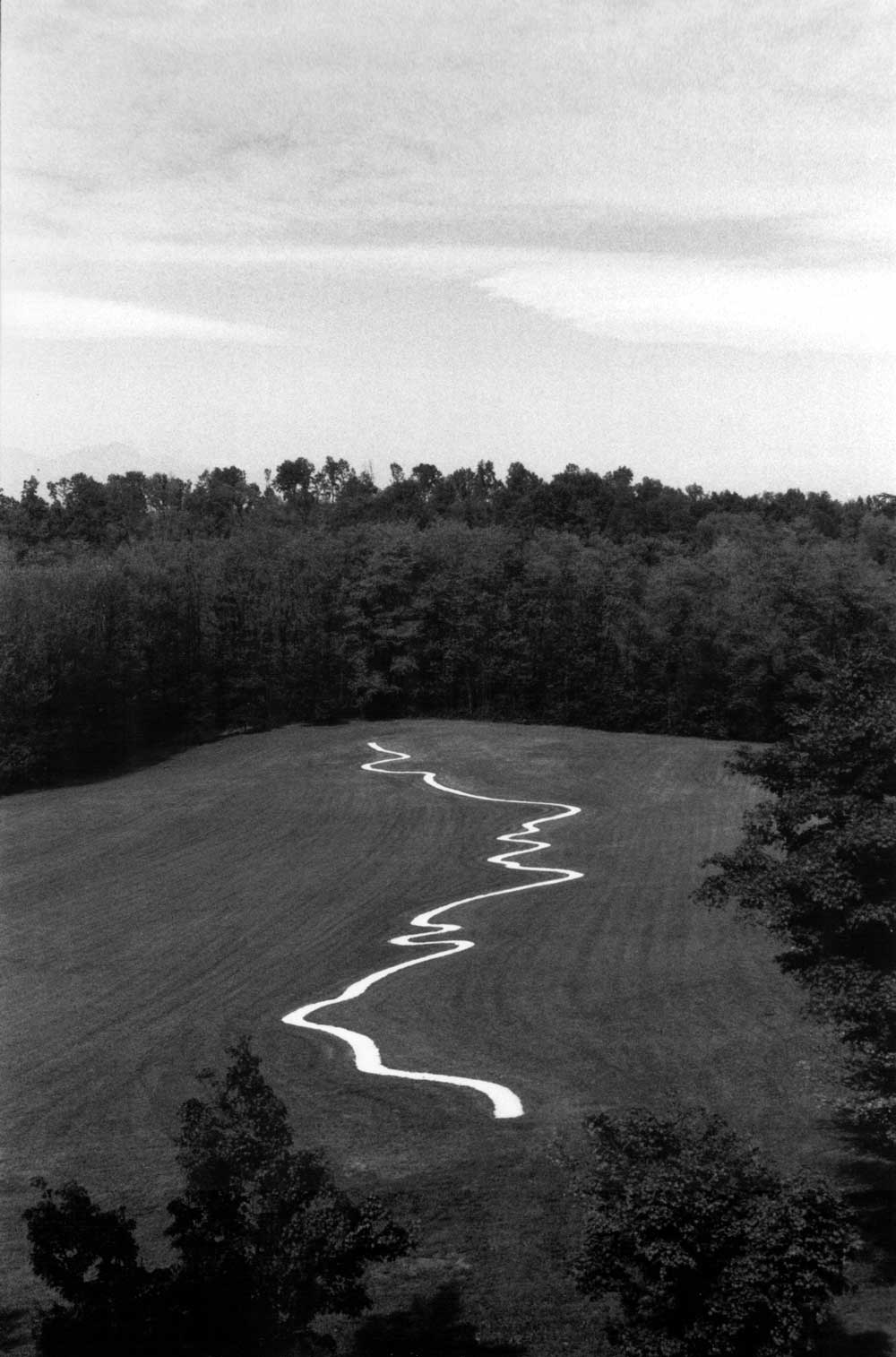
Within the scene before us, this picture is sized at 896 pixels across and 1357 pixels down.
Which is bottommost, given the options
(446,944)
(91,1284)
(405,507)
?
(446,944)

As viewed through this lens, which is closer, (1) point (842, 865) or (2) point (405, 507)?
(1) point (842, 865)

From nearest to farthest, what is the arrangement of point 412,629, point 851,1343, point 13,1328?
point 851,1343, point 13,1328, point 412,629

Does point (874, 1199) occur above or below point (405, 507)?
below

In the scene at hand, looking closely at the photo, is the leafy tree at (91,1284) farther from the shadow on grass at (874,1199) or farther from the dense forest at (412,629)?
the dense forest at (412,629)

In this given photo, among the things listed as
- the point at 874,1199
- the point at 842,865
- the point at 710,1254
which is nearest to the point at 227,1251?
the point at 710,1254

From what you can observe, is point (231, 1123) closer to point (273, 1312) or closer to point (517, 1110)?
point (273, 1312)

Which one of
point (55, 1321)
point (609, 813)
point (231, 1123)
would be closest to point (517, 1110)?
point (231, 1123)

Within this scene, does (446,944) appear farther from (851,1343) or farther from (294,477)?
(294,477)

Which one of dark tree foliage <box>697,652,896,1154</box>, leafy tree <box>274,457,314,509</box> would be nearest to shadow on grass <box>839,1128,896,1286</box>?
dark tree foliage <box>697,652,896,1154</box>
